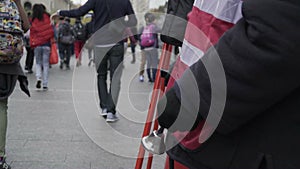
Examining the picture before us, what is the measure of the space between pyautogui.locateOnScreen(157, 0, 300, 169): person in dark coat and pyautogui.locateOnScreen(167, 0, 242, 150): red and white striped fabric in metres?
0.07

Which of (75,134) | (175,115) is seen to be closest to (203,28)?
(175,115)

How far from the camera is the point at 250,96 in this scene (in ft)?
3.88

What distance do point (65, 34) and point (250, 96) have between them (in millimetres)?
13486

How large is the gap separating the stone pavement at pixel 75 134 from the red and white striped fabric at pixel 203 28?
1.77 metres

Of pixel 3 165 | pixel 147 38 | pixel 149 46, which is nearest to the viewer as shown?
pixel 3 165

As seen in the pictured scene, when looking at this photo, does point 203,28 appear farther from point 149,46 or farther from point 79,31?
point 79,31

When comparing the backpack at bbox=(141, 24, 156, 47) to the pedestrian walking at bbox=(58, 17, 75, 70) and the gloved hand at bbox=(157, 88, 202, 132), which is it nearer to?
the pedestrian walking at bbox=(58, 17, 75, 70)

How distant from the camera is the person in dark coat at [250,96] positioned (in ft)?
3.68

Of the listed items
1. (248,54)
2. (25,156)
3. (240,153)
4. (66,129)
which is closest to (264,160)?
(240,153)

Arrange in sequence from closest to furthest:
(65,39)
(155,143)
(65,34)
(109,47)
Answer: (155,143), (109,47), (65,39), (65,34)

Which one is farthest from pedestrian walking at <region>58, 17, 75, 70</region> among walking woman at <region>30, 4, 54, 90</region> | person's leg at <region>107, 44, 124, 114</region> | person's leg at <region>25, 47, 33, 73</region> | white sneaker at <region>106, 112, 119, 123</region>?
white sneaker at <region>106, 112, 119, 123</region>

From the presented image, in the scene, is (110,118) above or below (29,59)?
above

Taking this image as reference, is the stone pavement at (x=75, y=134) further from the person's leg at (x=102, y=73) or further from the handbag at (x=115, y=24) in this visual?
the handbag at (x=115, y=24)

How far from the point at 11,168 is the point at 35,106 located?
3.02 meters
